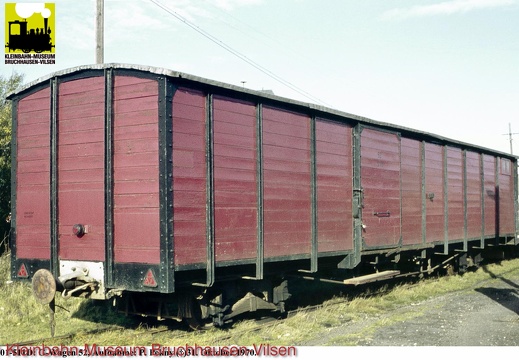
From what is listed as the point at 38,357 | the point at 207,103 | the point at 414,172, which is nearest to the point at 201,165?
the point at 207,103

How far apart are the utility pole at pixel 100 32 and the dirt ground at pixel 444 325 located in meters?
7.10

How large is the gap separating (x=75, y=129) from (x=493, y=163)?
13898 mm

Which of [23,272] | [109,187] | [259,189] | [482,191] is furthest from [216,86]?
[482,191]

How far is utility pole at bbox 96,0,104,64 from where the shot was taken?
11297mm

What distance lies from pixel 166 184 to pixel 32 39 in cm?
619

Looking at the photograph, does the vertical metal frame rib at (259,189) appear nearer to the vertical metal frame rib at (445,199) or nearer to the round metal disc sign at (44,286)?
the round metal disc sign at (44,286)

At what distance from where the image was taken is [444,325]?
8.61 meters

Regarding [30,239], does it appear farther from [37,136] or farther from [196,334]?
[196,334]

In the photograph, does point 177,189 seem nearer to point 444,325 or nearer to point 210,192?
point 210,192

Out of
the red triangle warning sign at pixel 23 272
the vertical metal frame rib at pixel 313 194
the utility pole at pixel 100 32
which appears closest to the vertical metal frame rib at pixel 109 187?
the red triangle warning sign at pixel 23 272

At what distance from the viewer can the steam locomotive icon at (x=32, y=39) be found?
10.7m

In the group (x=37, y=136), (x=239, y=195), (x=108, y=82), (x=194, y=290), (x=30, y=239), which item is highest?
(x=108, y=82)

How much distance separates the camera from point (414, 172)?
1236 centimetres

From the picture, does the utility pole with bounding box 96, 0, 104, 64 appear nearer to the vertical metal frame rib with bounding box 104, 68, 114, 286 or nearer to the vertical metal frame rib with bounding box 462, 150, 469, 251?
the vertical metal frame rib with bounding box 104, 68, 114, 286
